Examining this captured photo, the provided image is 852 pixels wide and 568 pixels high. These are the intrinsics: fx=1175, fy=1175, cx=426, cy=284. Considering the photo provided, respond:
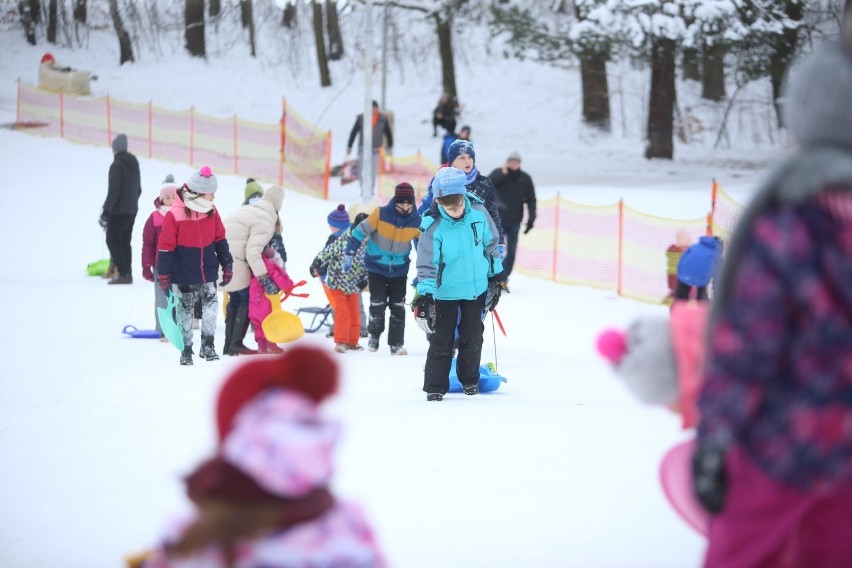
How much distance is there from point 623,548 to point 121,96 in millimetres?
35699

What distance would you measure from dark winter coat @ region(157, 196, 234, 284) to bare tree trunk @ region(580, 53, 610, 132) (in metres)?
24.6

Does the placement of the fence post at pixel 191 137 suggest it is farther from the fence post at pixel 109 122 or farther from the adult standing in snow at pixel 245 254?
the adult standing in snow at pixel 245 254

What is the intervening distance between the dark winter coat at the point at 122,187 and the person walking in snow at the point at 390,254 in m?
5.68

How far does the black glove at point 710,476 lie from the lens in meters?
2.60

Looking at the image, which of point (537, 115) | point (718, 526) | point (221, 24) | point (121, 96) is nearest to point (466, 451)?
point (718, 526)

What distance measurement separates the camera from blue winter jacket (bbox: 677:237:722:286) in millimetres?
7777

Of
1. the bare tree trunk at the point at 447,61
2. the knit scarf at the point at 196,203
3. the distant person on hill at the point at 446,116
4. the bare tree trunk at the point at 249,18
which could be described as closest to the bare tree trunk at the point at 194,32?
the bare tree trunk at the point at 249,18

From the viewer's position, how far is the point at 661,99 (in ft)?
89.1

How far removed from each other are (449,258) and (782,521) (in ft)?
18.0

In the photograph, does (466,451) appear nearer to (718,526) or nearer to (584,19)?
(718,526)

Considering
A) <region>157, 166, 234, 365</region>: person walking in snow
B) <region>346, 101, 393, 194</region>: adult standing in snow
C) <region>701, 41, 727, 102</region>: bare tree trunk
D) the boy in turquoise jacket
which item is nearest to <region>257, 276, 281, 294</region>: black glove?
<region>157, 166, 234, 365</region>: person walking in snow

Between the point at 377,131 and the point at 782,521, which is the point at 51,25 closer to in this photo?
the point at 377,131

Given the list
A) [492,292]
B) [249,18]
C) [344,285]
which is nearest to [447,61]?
[249,18]

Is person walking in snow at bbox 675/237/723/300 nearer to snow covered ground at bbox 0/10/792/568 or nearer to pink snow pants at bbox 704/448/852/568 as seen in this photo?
snow covered ground at bbox 0/10/792/568
